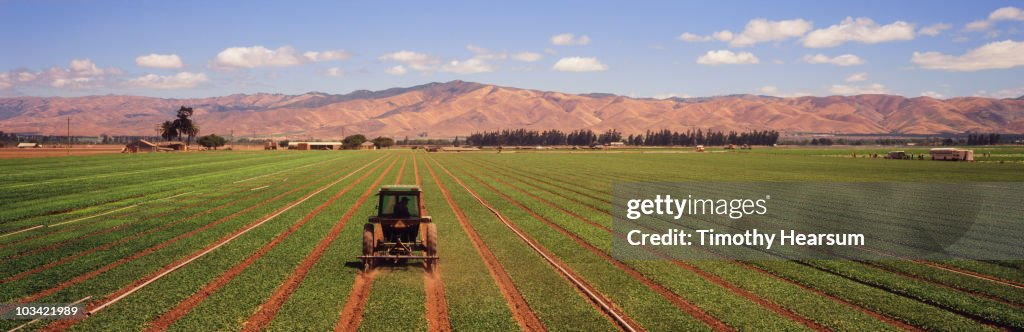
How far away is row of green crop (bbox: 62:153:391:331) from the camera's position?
1020 cm

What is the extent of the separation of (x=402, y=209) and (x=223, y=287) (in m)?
3.97

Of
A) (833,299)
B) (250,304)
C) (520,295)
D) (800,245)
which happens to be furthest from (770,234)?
(250,304)

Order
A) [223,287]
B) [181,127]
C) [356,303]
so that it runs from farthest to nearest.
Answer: [181,127]
[223,287]
[356,303]

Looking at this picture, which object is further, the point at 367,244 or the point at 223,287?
the point at 367,244

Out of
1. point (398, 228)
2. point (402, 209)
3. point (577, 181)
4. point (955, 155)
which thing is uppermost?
point (955, 155)

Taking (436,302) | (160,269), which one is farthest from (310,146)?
(436,302)

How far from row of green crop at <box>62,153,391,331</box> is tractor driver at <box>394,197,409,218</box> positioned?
277 centimetres

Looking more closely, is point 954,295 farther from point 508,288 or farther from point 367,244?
point 367,244

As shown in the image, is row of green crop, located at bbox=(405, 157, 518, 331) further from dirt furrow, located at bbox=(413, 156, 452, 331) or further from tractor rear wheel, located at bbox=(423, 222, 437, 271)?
tractor rear wheel, located at bbox=(423, 222, 437, 271)

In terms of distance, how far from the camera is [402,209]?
544 inches

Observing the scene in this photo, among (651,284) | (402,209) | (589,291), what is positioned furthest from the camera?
(402,209)

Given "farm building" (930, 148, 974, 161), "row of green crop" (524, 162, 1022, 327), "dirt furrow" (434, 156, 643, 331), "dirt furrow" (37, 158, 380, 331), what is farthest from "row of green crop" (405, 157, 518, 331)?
"farm building" (930, 148, 974, 161)

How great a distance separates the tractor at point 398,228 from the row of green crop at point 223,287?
6.40ft

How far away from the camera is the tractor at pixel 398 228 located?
13.6 m
